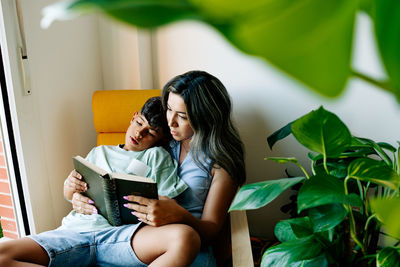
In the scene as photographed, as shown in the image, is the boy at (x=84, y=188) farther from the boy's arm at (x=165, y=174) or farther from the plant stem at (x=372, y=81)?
the plant stem at (x=372, y=81)

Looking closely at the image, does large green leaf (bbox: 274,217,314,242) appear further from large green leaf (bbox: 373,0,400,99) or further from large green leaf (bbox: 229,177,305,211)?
large green leaf (bbox: 373,0,400,99)

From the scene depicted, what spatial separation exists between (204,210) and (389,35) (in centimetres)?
142

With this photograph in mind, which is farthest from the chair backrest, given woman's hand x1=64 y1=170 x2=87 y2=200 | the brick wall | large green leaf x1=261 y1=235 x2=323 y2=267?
large green leaf x1=261 y1=235 x2=323 y2=267

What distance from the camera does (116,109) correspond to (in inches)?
74.3

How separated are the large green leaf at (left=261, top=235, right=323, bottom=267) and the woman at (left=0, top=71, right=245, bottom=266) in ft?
1.44

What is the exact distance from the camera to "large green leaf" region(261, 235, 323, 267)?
830 mm

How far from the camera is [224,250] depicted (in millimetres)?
1566

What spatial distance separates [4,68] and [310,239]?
1607 millimetres

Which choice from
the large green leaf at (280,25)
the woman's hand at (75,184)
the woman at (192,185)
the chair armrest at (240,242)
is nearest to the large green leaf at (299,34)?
the large green leaf at (280,25)

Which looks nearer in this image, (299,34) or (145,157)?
(299,34)

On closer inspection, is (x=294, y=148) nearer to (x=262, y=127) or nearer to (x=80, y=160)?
(x=262, y=127)

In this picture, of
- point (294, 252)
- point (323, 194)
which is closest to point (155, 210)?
point (294, 252)

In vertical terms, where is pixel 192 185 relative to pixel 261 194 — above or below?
below

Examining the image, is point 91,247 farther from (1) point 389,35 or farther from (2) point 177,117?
(1) point 389,35
